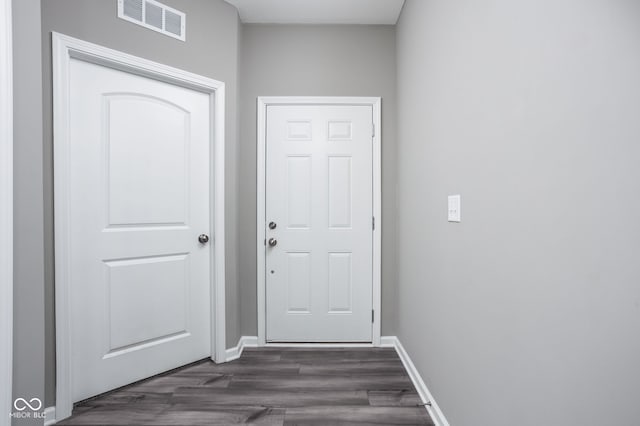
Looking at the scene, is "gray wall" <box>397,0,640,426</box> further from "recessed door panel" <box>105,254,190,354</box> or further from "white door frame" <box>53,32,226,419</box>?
"white door frame" <box>53,32,226,419</box>

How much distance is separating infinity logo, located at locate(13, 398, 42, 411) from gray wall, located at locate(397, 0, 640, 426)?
177 centimetres

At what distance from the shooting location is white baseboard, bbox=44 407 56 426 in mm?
1578

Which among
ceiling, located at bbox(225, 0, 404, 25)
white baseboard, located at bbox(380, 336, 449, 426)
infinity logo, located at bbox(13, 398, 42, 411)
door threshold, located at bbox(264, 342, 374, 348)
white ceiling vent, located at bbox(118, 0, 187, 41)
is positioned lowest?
door threshold, located at bbox(264, 342, 374, 348)

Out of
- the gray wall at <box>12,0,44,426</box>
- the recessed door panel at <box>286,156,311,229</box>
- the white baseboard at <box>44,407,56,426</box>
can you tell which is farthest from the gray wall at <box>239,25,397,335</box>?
the gray wall at <box>12,0,44,426</box>

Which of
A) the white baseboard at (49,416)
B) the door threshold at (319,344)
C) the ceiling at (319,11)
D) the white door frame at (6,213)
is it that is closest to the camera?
the white door frame at (6,213)

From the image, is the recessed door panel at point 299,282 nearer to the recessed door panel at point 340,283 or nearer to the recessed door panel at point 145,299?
the recessed door panel at point 340,283

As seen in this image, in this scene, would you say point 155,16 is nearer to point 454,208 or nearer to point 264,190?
point 264,190

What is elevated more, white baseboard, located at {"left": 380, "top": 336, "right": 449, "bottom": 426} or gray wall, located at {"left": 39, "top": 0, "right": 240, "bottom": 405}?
gray wall, located at {"left": 39, "top": 0, "right": 240, "bottom": 405}

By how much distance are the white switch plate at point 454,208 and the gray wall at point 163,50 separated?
1.59 m

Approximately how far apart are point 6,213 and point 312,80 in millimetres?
2137

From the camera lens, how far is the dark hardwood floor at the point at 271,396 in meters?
1.65

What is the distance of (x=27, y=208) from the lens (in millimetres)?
1219

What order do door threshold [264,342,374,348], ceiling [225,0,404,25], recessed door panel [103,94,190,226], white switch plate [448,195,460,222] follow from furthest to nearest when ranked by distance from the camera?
door threshold [264,342,374,348] → ceiling [225,0,404,25] → recessed door panel [103,94,190,226] → white switch plate [448,195,460,222]

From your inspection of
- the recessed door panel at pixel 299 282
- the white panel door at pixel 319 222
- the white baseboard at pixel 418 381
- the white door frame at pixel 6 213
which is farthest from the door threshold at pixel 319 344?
the white door frame at pixel 6 213
